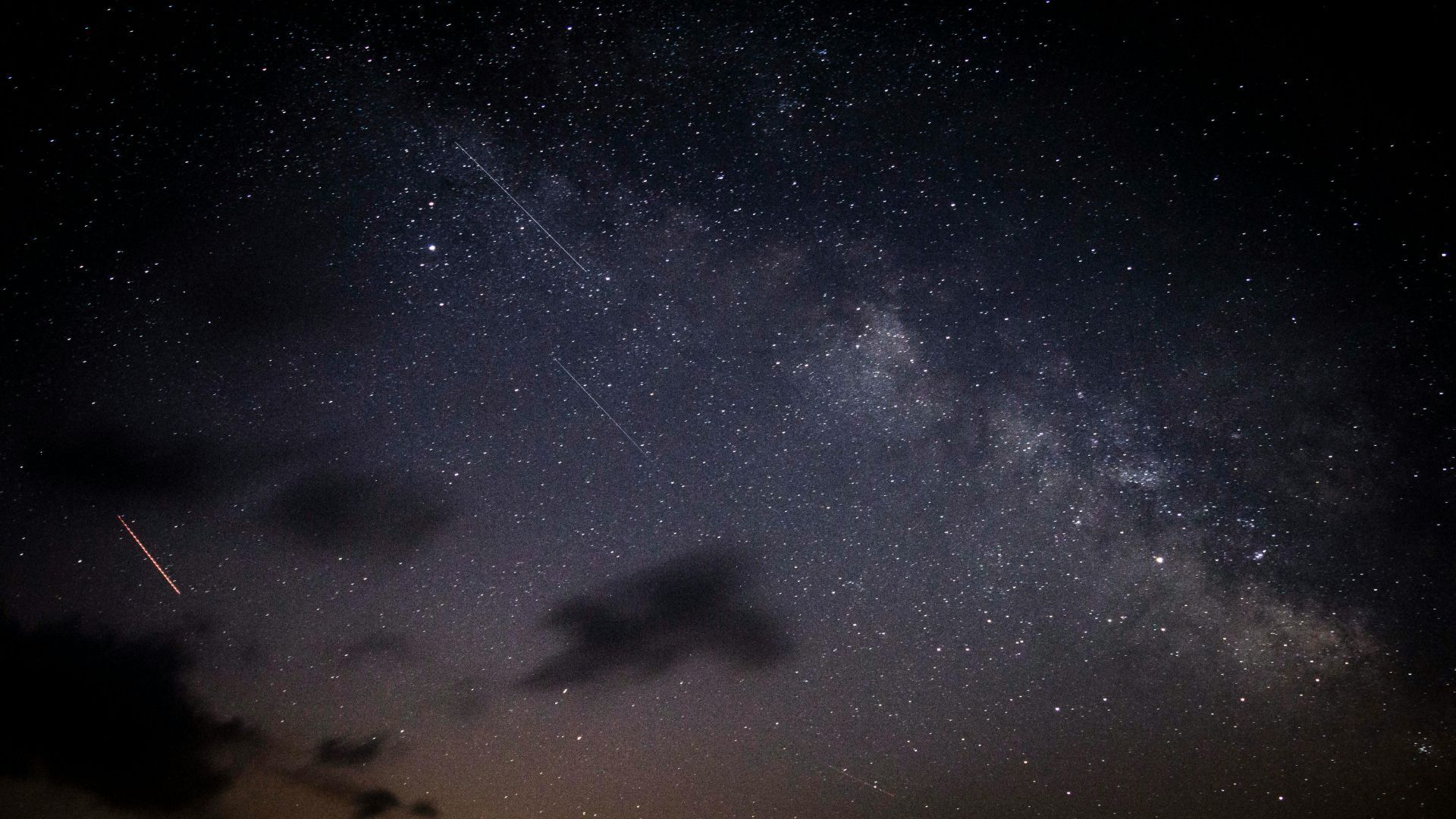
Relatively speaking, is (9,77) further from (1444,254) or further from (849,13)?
(1444,254)

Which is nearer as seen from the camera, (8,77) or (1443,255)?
(8,77)

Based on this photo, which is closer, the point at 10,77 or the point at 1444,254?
the point at 10,77

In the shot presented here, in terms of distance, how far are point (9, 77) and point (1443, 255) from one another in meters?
9.38

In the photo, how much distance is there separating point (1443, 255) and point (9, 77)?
938 centimetres

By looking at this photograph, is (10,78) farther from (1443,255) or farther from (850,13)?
(1443,255)

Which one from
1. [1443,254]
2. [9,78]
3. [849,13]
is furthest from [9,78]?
[1443,254]

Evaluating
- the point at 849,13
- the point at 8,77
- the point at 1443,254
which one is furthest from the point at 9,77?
the point at 1443,254

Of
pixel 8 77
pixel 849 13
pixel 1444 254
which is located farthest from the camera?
pixel 1444 254

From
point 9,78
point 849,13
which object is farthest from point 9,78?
point 849,13

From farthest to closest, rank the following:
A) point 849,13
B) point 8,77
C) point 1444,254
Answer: point 1444,254 < point 849,13 < point 8,77

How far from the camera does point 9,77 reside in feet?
15.7

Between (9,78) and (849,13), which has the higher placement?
(849,13)

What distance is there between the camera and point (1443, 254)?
5996 mm

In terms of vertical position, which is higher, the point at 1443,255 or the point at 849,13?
the point at 849,13
